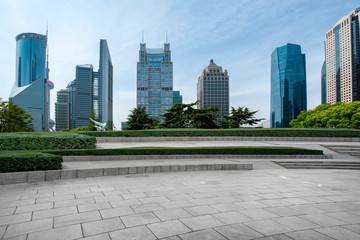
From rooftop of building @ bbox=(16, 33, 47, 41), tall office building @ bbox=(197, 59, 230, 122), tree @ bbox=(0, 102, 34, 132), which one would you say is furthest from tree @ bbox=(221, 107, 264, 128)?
rooftop of building @ bbox=(16, 33, 47, 41)

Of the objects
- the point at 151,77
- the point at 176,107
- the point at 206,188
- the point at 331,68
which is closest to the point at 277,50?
the point at 331,68

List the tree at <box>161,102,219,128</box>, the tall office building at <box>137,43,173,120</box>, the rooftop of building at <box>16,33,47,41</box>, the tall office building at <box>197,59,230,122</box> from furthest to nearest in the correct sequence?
the tall office building at <box>137,43,173,120</box> < the rooftop of building at <box>16,33,47,41</box> < the tall office building at <box>197,59,230,122</box> < the tree at <box>161,102,219,128</box>

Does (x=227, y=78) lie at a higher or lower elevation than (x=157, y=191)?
higher

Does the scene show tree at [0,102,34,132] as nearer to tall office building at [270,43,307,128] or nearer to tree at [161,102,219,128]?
tree at [161,102,219,128]

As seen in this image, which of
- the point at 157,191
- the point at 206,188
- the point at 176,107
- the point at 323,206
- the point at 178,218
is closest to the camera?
the point at 178,218

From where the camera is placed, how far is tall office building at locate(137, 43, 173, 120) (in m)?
173

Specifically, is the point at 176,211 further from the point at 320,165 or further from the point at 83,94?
the point at 83,94

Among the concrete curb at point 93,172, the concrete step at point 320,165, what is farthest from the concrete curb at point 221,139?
the concrete curb at point 93,172

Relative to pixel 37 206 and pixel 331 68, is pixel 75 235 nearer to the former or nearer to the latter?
pixel 37 206

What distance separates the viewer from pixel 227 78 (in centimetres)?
14438

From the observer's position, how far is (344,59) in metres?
117

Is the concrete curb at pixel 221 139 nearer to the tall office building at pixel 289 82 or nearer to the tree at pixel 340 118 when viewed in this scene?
the tree at pixel 340 118

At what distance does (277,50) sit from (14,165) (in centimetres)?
16042

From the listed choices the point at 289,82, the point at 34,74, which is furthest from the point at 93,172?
the point at 34,74
